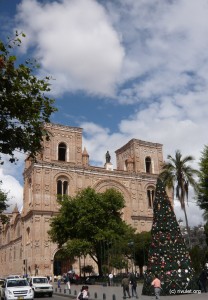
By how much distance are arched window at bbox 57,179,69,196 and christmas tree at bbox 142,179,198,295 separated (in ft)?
91.6

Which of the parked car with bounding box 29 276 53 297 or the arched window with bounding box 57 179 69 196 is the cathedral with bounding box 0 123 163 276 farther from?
the parked car with bounding box 29 276 53 297

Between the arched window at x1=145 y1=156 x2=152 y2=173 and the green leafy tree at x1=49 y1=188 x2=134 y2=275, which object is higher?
the arched window at x1=145 y1=156 x2=152 y2=173

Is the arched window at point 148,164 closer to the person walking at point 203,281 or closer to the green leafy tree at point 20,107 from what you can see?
the person walking at point 203,281

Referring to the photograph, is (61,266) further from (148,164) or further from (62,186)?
(148,164)

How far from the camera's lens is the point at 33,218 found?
43.4 meters

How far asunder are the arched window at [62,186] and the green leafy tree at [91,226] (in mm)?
9603

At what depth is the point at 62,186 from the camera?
46.9 meters

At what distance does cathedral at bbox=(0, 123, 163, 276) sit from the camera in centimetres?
4331

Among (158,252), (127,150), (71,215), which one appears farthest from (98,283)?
(127,150)

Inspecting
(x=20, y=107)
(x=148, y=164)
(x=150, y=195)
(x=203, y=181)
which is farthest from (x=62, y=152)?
(x=20, y=107)

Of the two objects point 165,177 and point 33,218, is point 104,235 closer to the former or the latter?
point 165,177

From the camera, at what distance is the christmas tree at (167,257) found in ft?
60.5

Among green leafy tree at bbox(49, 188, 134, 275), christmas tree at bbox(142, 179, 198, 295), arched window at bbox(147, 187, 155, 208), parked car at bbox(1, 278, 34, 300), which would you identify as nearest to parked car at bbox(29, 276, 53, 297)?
parked car at bbox(1, 278, 34, 300)

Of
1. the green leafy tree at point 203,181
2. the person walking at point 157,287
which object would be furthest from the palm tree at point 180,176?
the person walking at point 157,287
